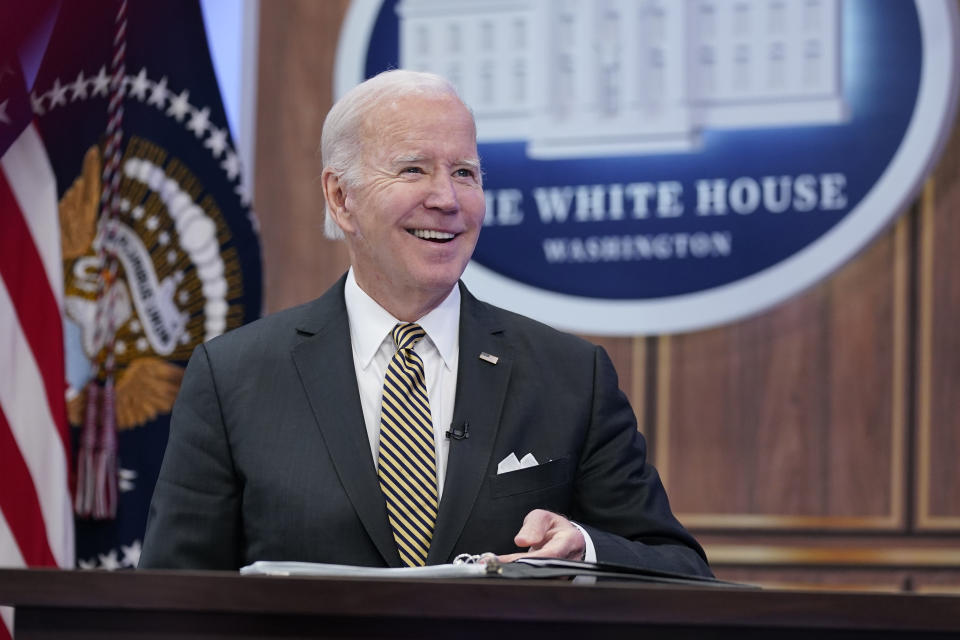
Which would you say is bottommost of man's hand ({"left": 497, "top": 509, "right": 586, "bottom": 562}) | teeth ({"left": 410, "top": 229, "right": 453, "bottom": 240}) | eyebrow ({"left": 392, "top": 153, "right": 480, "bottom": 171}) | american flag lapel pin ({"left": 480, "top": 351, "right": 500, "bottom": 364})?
man's hand ({"left": 497, "top": 509, "right": 586, "bottom": 562})

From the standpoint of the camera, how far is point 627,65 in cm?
341

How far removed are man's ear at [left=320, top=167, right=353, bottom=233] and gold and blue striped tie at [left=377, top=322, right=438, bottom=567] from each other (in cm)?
29

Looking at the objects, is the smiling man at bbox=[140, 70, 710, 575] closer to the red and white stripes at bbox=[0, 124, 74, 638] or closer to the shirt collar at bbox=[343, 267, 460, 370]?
the shirt collar at bbox=[343, 267, 460, 370]

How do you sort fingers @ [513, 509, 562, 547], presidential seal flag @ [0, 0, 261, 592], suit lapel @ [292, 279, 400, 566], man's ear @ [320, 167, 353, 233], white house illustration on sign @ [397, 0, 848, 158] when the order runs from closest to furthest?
fingers @ [513, 509, 562, 547] < suit lapel @ [292, 279, 400, 566] < man's ear @ [320, 167, 353, 233] < presidential seal flag @ [0, 0, 261, 592] < white house illustration on sign @ [397, 0, 848, 158]

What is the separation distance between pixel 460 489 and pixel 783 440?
1.69 metres

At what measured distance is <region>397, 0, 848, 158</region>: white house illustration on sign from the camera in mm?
3277

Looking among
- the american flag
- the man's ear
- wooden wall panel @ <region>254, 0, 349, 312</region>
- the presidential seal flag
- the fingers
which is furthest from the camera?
A: wooden wall panel @ <region>254, 0, 349, 312</region>

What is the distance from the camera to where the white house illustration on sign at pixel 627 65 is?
3277mm

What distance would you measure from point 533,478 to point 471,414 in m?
0.14

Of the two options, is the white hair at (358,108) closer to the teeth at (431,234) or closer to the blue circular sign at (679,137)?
the teeth at (431,234)

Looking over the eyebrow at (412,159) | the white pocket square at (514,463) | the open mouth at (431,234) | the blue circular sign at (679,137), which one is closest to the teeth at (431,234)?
the open mouth at (431,234)

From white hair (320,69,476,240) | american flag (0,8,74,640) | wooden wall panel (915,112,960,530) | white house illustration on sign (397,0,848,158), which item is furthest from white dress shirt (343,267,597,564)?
wooden wall panel (915,112,960,530)

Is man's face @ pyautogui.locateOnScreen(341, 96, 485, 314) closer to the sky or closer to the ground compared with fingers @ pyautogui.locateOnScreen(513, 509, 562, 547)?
closer to the sky

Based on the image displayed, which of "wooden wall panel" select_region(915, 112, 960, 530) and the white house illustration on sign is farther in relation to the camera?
the white house illustration on sign
